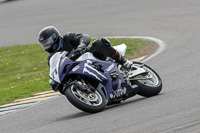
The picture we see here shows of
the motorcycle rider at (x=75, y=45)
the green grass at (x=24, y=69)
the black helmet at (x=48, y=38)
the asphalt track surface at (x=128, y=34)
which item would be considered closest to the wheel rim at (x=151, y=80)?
the asphalt track surface at (x=128, y=34)

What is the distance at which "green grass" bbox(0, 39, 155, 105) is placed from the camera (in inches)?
437

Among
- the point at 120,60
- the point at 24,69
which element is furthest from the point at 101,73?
the point at 24,69

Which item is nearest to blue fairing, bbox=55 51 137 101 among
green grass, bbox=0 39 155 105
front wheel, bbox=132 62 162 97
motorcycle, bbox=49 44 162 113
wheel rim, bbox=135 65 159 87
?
Answer: motorcycle, bbox=49 44 162 113

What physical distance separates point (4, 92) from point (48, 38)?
15.0ft

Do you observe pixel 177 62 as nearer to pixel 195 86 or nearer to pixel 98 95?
pixel 195 86

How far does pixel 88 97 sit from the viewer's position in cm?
680

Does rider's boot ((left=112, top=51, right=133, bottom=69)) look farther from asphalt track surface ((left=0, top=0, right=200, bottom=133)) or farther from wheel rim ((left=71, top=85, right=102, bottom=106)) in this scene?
wheel rim ((left=71, top=85, right=102, bottom=106))

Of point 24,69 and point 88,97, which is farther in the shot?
point 24,69

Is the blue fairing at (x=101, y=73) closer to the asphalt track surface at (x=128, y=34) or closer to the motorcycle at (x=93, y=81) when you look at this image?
the motorcycle at (x=93, y=81)

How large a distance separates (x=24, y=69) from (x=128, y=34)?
4123 mm

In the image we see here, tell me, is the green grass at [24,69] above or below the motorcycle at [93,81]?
below

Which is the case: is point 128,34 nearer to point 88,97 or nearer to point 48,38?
point 48,38

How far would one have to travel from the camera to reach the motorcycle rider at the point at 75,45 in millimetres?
7332

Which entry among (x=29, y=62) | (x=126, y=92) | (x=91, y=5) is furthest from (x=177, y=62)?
(x=91, y=5)
